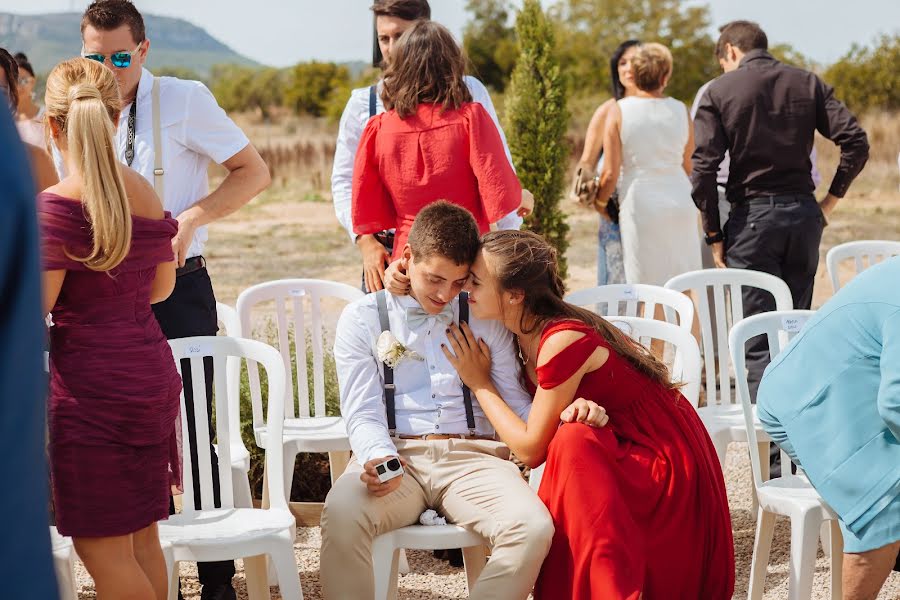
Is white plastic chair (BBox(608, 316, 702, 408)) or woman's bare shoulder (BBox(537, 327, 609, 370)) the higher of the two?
woman's bare shoulder (BBox(537, 327, 609, 370))

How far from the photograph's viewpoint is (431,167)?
12.3 feet

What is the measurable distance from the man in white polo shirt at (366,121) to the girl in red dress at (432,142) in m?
0.10

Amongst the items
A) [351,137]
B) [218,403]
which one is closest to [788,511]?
[218,403]

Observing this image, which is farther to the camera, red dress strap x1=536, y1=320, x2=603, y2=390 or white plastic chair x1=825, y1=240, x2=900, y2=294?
white plastic chair x1=825, y1=240, x2=900, y2=294

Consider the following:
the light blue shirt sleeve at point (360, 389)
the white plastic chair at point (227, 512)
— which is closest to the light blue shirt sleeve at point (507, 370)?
the light blue shirt sleeve at point (360, 389)

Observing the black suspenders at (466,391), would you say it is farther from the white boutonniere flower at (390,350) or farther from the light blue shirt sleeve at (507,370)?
the white boutonniere flower at (390,350)

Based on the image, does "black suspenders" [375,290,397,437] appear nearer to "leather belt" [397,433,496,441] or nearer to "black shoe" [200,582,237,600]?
"leather belt" [397,433,496,441]

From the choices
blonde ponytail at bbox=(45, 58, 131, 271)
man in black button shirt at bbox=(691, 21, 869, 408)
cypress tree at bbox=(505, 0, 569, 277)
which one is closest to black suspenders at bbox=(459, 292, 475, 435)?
blonde ponytail at bbox=(45, 58, 131, 271)

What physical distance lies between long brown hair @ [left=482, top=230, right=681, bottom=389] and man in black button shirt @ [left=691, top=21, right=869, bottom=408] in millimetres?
2047

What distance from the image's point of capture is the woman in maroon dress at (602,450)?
9.51 ft

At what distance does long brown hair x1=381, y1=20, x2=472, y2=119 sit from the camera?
3668 millimetres

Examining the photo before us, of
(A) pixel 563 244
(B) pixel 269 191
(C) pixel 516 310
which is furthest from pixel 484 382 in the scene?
(B) pixel 269 191

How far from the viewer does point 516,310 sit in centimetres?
321

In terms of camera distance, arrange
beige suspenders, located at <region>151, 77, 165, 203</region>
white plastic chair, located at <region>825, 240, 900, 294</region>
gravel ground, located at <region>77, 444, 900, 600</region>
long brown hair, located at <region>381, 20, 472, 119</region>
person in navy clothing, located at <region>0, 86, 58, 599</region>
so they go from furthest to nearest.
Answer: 1. white plastic chair, located at <region>825, 240, 900, 294</region>
2. gravel ground, located at <region>77, 444, 900, 600</region>
3. long brown hair, located at <region>381, 20, 472, 119</region>
4. beige suspenders, located at <region>151, 77, 165, 203</region>
5. person in navy clothing, located at <region>0, 86, 58, 599</region>
